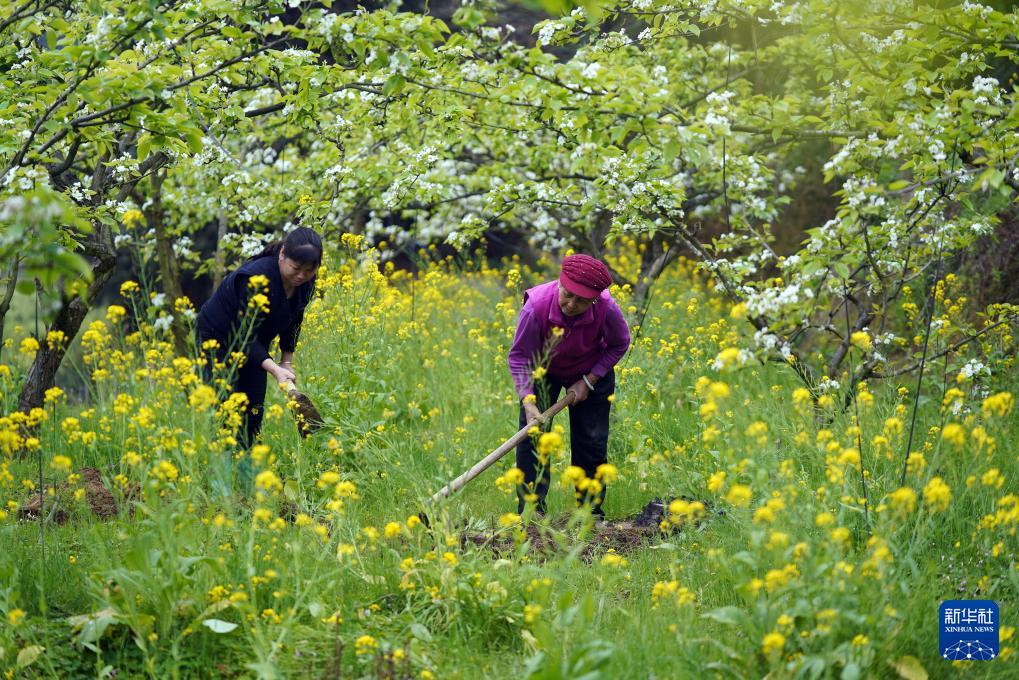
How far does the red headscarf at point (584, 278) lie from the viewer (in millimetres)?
4422

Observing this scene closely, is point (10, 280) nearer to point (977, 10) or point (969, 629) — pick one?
point (969, 629)

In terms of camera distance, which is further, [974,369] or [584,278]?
[974,369]

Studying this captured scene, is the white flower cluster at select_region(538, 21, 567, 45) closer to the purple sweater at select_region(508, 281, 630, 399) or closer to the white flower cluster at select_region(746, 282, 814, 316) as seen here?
the purple sweater at select_region(508, 281, 630, 399)

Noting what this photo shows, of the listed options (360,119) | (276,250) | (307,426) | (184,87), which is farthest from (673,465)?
(184,87)

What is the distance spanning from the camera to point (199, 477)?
11.8 feet

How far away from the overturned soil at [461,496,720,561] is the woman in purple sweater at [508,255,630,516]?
24 centimetres

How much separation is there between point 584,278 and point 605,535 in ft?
4.77

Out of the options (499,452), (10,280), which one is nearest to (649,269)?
(499,452)

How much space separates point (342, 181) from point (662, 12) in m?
2.82

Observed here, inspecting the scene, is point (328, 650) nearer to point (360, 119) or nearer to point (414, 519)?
point (414, 519)

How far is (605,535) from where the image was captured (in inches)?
193

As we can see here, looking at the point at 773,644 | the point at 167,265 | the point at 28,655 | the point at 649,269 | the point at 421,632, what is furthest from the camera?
the point at 649,269

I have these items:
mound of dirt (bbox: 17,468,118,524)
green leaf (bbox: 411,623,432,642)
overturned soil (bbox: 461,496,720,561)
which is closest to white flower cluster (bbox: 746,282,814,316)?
overturned soil (bbox: 461,496,720,561)

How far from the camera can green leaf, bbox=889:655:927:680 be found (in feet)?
9.66
